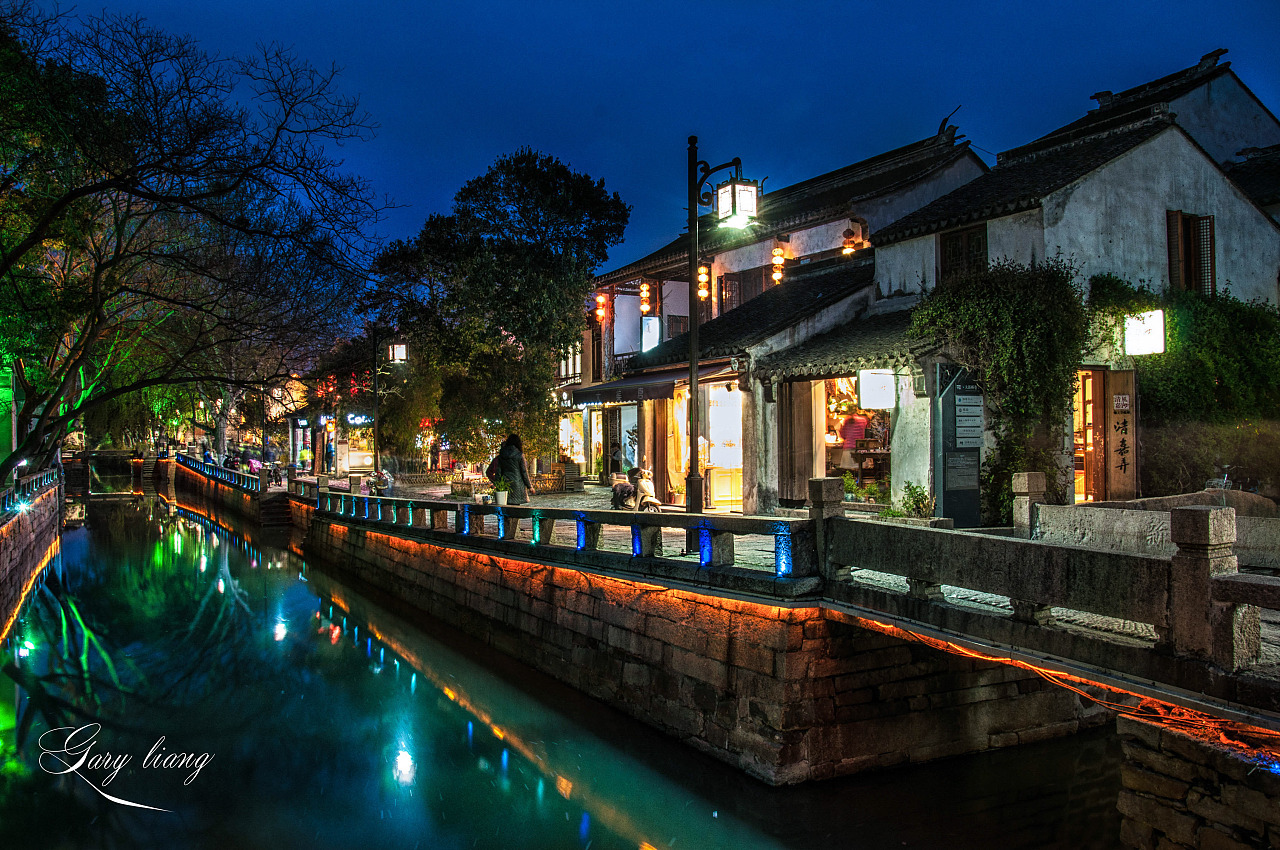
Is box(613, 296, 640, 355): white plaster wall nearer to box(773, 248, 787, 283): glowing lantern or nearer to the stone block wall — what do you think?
box(773, 248, 787, 283): glowing lantern

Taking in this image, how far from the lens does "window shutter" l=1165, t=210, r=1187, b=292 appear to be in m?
15.0

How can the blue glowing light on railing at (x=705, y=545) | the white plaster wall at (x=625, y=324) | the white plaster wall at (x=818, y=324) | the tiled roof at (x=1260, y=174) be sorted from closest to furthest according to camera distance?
1. the blue glowing light on railing at (x=705, y=545)
2. the white plaster wall at (x=818, y=324)
3. the tiled roof at (x=1260, y=174)
4. the white plaster wall at (x=625, y=324)

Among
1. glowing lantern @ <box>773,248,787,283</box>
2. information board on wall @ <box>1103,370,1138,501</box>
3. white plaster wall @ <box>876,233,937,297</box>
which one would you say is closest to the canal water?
information board on wall @ <box>1103,370,1138,501</box>

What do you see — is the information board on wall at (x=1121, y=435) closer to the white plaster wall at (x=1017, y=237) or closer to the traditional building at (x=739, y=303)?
the white plaster wall at (x=1017, y=237)

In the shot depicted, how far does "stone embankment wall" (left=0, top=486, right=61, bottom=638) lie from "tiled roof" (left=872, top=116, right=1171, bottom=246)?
18165 mm

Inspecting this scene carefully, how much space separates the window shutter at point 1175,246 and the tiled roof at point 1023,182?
1546mm

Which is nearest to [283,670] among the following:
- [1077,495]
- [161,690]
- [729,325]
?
[161,690]

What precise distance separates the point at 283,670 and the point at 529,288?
10378mm

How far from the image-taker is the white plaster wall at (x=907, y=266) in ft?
49.5

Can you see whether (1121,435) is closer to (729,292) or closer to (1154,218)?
(1154,218)

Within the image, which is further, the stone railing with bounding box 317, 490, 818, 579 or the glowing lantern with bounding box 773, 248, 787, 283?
the glowing lantern with bounding box 773, 248, 787, 283

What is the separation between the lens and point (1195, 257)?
15.4 meters

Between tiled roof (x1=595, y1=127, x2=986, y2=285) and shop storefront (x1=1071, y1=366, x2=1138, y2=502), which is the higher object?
tiled roof (x1=595, y1=127, x2=986, y2=285)

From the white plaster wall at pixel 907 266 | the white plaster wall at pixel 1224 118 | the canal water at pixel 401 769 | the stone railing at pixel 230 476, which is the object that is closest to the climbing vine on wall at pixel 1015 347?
the white plaster wall at pixel 907 266
